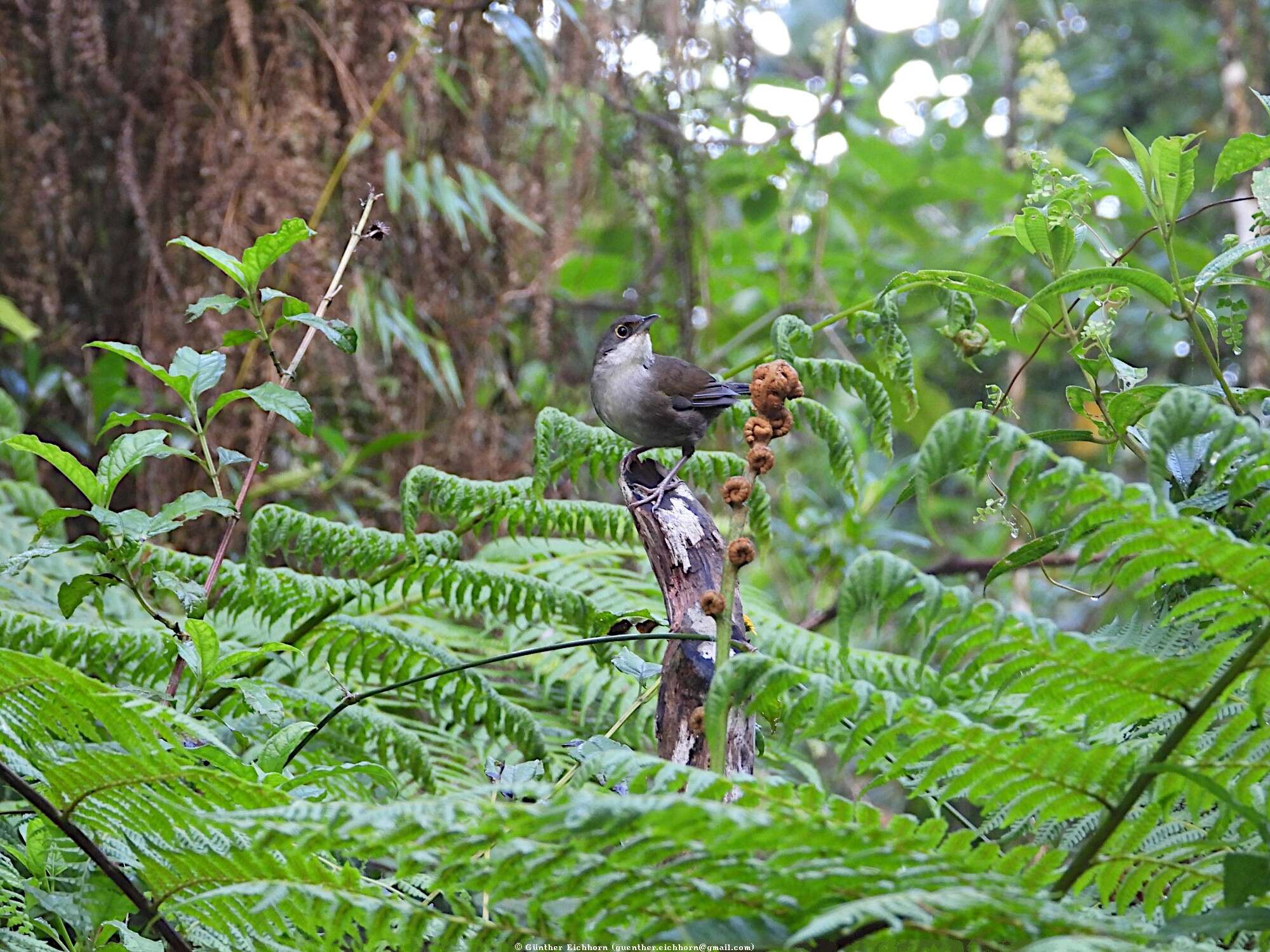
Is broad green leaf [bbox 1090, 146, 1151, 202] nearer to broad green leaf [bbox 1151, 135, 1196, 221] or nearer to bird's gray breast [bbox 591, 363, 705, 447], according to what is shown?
broad green leaf [bbox 1151, 135, 1196, 221]

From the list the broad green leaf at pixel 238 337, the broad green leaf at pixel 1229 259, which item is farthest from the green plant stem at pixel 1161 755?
the broad green leaf at pixel 238 337

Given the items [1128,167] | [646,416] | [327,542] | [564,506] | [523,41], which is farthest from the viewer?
[523,41]

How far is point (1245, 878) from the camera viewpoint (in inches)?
41.2

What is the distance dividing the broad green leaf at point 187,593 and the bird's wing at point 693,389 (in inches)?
59.8

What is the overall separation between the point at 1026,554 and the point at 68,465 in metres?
1.35

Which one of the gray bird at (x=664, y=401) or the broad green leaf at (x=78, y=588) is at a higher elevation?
the gray bird at (x=664, y=401)

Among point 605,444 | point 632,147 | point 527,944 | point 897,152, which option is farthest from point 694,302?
point 527,944

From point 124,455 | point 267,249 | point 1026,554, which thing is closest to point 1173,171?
point 1026,554

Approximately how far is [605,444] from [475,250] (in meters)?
2.24

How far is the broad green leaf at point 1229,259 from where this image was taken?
144 centimetres

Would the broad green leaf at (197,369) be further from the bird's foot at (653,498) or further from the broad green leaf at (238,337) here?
the bird's foot at (653,498)

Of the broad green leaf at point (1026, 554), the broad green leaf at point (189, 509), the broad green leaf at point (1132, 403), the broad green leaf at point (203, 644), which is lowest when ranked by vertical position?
the broad green leaf at point (203, 644)

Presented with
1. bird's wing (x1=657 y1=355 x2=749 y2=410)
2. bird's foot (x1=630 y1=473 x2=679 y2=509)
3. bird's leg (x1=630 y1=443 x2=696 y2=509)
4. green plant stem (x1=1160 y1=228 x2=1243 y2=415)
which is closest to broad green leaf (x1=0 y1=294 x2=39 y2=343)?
bird's wing (x1=657 y1=355 x2=749 y2=410)

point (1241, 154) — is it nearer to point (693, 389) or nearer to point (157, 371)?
point (157, 371)
